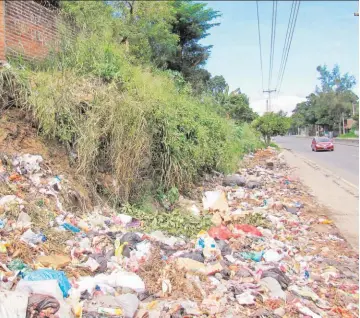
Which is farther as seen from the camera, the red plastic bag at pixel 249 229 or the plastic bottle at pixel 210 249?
the red plastic bag at pixel 249 229

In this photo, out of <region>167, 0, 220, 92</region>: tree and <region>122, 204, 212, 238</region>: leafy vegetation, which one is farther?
<region>167, 0, 220, 92</region>: tree

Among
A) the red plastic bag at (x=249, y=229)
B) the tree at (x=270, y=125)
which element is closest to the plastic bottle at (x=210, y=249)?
the red plastic bag at (x=249, y=229)

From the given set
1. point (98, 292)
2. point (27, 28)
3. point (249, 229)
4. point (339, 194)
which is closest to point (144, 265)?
point (98, 292)

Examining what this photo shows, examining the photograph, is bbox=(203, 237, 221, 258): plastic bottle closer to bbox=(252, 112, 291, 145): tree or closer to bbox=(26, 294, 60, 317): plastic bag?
bbox=(26, 294, 60, 317): plastic bag

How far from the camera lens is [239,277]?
368 centimetres

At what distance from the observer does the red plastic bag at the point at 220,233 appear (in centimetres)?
486

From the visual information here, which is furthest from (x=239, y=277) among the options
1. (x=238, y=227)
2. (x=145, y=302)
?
(x=238, y=227)

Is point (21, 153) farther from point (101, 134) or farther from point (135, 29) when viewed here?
point (135, 29)

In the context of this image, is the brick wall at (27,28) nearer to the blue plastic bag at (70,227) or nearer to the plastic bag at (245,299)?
the blue plastic bag at (70,227)

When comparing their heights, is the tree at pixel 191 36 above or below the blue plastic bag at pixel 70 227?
above

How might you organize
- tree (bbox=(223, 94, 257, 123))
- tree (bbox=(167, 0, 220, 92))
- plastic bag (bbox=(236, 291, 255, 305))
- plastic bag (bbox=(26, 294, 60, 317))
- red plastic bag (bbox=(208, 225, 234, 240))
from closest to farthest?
plastic bag (bbox=(26, 294, 60, 317)) < plastic bag (bbox=(236, 291, 255, 305)) < red plastic bag (bbox=(208, 225, 234, 240)) < tree (bbox=(167, 0, 220, 92)) < tree (bbox=(223, 94, 257, 123))

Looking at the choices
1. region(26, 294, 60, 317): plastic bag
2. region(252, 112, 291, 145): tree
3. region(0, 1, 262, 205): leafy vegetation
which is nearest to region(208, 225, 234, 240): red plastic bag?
region(0, 1, 262, 205): leafy vegetation

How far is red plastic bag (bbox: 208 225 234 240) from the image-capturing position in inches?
191

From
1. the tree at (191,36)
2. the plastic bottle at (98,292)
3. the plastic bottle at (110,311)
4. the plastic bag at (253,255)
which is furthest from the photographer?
the tree at (191,36)
